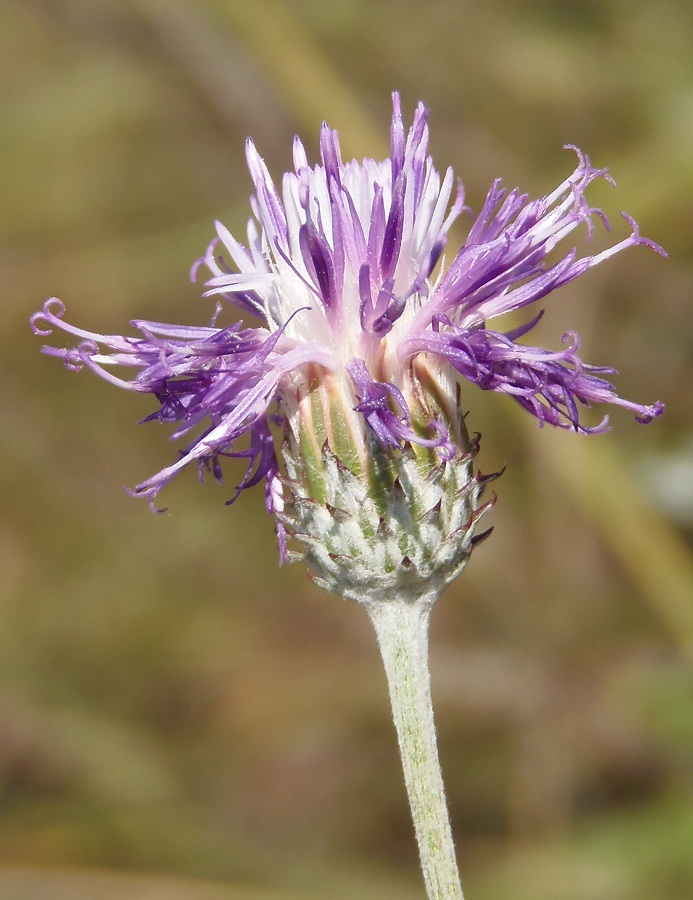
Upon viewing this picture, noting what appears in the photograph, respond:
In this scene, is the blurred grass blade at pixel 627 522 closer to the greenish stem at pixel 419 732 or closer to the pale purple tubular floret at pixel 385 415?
the greenish stem at pixel 419 732

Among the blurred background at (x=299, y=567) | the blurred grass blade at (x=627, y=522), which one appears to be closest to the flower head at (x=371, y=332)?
the blurred background at (x=299, y=567)

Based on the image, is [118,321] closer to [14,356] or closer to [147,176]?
[14,356]

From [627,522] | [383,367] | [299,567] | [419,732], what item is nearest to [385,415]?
[383,367]

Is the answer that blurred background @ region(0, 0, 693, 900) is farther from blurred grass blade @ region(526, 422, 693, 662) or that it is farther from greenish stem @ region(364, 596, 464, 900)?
greenish stem @ region(364, 596, 464, 900)

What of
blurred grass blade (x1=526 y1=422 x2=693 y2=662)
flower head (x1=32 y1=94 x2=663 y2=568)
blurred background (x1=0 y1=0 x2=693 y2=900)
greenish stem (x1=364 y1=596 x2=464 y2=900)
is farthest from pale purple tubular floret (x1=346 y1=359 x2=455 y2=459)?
blurred grass blade (x1=526 y1=422 x2=693 y2=662)

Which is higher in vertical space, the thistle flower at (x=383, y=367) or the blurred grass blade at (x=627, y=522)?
the blurred grass blade at (x=627, y=522)

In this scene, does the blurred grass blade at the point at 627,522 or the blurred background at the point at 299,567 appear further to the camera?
the blurred background at the point at 299,567

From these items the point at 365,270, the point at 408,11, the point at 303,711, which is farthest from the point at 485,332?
the point at 408,11
